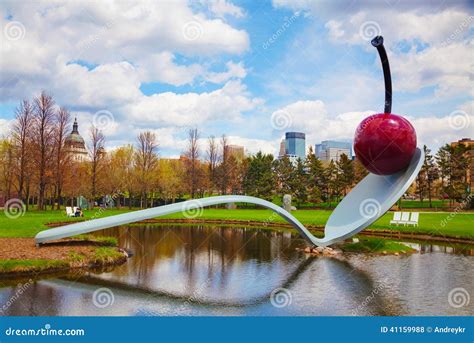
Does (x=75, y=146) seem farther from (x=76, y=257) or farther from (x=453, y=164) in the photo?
(x=76, y=257)

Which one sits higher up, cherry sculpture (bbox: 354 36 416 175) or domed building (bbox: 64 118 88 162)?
domed building (bbox: 64 118 88 162)

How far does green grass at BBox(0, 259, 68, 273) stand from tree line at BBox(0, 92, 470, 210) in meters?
23.5

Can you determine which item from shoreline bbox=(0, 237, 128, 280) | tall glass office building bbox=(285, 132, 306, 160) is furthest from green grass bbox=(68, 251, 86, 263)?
tall glass office building bbox=(285, 132, 306, 160)

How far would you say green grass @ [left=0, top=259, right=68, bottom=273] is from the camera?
9.85 m

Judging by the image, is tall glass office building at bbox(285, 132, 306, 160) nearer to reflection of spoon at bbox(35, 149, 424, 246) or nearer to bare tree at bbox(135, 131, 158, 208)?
bare tree at bbox(135, 131, 158, 208)

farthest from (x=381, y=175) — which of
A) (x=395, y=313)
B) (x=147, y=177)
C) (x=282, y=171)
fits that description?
(x=282, y=171)

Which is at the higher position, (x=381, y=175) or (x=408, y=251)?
(x=381, y=175)

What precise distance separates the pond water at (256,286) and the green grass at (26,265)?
0.61 meters

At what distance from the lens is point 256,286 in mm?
9219

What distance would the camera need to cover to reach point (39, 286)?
889 centimetres

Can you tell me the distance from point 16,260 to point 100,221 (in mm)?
2072

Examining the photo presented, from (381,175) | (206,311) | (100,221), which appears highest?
(381,175)

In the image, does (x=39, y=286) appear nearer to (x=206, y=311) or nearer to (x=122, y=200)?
(x=206, y=311)
